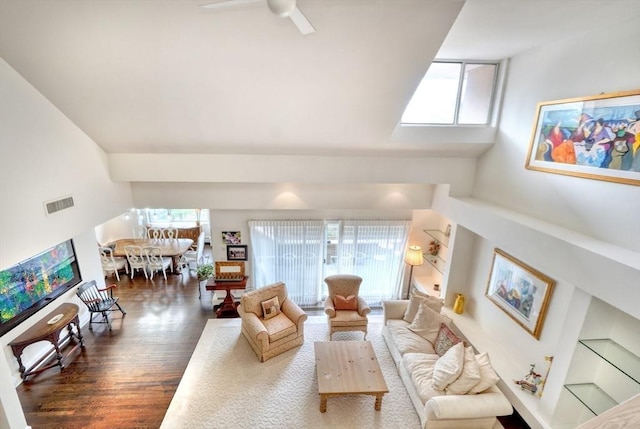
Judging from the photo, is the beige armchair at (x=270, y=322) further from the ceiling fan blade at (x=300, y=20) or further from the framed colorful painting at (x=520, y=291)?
the ceiling fan blade at (x=300, y=20)

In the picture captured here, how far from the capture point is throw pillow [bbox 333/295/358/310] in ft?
18.1

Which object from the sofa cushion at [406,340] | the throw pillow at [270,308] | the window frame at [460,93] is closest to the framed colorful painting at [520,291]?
the sofa cushion at [406,340]

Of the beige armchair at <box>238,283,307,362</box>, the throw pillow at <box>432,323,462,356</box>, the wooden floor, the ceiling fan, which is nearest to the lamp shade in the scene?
the throw pillow at <box>432,323,462,356</box>

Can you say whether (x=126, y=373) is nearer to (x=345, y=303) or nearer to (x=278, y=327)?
(x=278, y=327)

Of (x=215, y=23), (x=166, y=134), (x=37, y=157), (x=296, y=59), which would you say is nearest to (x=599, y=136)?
(x=296, y=59)

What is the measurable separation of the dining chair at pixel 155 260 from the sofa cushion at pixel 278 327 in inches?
152

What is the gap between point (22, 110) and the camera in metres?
3.34

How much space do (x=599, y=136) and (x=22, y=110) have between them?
6.26 m

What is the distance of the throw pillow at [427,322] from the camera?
15.8 feet

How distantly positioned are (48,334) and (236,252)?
323 cm

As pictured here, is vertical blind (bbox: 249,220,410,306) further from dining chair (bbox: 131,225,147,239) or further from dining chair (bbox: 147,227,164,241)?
dining chair (bbox: 131,225,147,239)

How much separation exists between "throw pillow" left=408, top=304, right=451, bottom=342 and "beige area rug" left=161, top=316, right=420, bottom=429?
69cm

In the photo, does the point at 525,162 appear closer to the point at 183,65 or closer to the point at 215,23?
the point at 215,23

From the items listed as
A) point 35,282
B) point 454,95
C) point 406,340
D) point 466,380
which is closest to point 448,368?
point 466,380
